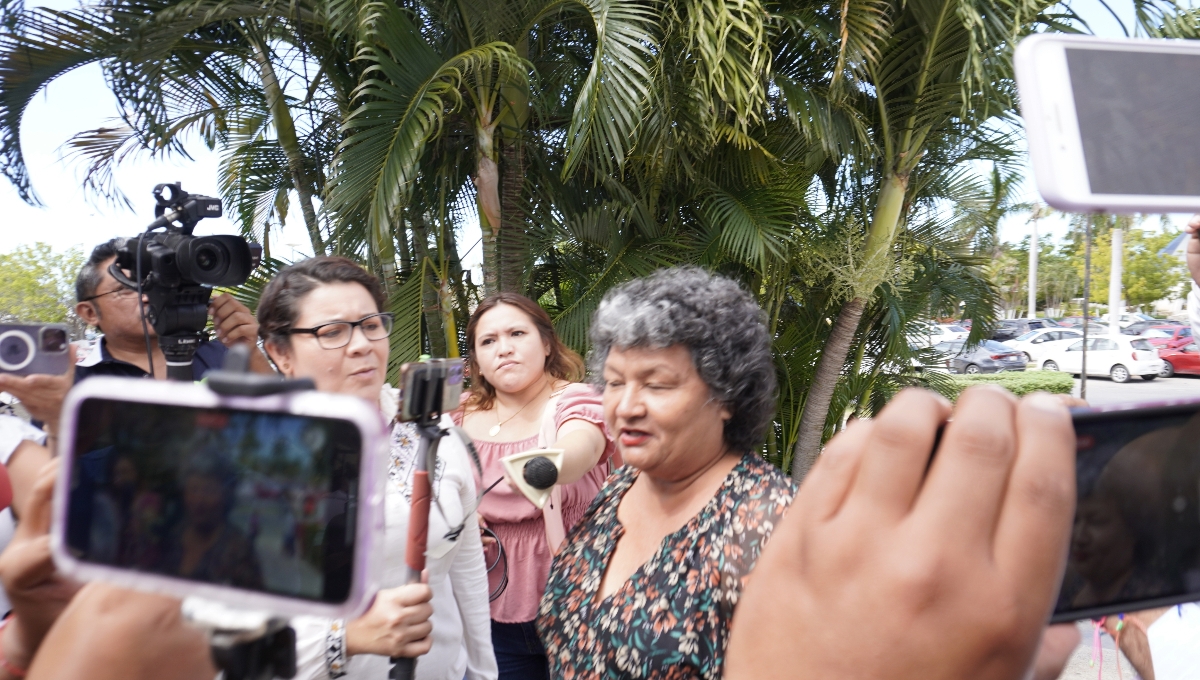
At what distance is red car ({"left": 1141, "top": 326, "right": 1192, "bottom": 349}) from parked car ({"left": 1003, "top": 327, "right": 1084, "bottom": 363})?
175 cm

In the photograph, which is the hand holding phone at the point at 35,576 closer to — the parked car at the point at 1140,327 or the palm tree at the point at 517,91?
the palm tree at the point at 517,91

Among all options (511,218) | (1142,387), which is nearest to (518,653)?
(511,218)

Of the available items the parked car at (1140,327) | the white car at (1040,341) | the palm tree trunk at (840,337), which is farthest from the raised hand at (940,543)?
the parked car at (1140,327)

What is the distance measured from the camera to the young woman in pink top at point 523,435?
2.45 metres

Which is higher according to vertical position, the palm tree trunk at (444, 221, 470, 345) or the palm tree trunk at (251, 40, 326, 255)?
the palm tree trunk at (251, 40, 326, 255)

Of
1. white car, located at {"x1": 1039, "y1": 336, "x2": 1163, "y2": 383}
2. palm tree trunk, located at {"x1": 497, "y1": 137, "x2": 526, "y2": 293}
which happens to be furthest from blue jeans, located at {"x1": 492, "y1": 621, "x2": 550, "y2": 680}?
white car, located at {"x1": 1039, "y1": 336, "x2": 1163, "y2": 383}

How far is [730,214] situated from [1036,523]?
17.1 feet

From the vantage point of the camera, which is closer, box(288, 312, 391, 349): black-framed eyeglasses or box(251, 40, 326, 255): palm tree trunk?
box(288, 312, 391, 349): black-framed eyeglasses

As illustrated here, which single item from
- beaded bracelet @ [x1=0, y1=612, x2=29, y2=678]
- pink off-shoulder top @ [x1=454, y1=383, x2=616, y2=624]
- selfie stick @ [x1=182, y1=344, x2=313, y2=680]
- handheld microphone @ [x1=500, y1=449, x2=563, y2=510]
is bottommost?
pink off-shoulder top @ [x1=454, y1=383, x2=616, y2=624]

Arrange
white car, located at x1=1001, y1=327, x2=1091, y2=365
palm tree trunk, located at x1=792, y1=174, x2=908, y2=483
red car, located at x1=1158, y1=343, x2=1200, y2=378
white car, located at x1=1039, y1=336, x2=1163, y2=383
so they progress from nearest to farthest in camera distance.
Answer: palm tree trunk, located at x1=792, y1=174, x2=908, y2=483, white car, located at x1=1039, y1=336, x2=1163, y2=383, red car, located at x1=1158, y1=343, x2=1200, y2=378, white car, located at x1=1001, y1=327, x2=1091, y2=365

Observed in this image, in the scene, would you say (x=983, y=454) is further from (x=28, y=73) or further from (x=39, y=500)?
(x=28, y=73)

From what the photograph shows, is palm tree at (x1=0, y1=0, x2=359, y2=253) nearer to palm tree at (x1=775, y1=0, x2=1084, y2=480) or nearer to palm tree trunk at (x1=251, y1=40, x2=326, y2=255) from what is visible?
palm tree trunk at (x1=251, y1=40, x2=326, y2=255)

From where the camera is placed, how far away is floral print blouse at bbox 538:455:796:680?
4.91ft

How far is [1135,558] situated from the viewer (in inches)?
27.9
